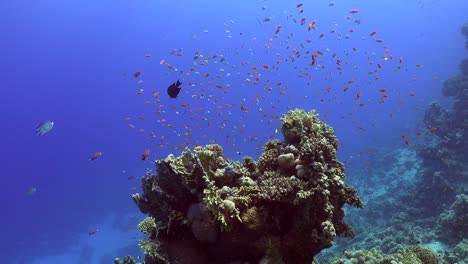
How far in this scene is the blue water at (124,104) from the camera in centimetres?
4531

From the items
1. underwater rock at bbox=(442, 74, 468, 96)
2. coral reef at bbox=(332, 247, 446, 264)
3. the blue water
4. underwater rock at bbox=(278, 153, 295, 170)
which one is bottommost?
coral reef at bbox=(332, 247, 446, 264)

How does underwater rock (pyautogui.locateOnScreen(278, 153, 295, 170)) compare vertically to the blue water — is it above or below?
below

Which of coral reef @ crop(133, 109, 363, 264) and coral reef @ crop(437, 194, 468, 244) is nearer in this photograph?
coral reef @ crop(133, 109, 363, 264)

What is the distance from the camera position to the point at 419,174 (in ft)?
78.0

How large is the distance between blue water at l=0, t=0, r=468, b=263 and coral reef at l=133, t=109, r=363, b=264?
11.1 metres

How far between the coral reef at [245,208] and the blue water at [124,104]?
36.4 feet

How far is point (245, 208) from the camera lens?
17.0 feet

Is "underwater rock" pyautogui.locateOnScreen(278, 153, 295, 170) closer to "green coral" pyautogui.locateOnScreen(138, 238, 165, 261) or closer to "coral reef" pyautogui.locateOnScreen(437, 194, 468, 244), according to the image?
"green coral" pyautogui.locateOnScreen(138, 238, 165, 261)

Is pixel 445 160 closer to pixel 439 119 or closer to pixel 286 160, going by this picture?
pixel 439 119

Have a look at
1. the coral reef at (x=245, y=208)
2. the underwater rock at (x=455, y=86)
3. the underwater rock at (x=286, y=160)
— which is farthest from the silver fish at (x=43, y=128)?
the underwater rock at (x=455, y=86)

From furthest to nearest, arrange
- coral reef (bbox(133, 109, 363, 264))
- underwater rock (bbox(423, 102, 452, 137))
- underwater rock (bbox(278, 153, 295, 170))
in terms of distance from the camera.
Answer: underwater rock (bbox(423, 102, 452, 137)), underwater rock (bbox(278, 153, 295, 170)), coral reef (bbox(133, 109, 363, 264))

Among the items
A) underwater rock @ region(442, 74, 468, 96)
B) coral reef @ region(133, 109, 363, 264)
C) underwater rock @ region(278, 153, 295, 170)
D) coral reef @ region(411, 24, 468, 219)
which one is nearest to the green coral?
coral reef @ region(133, 109, 363, 264)

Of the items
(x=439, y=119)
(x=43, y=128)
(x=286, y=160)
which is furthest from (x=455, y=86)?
(x=43, y=128)

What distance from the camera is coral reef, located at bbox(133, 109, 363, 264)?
504cm
